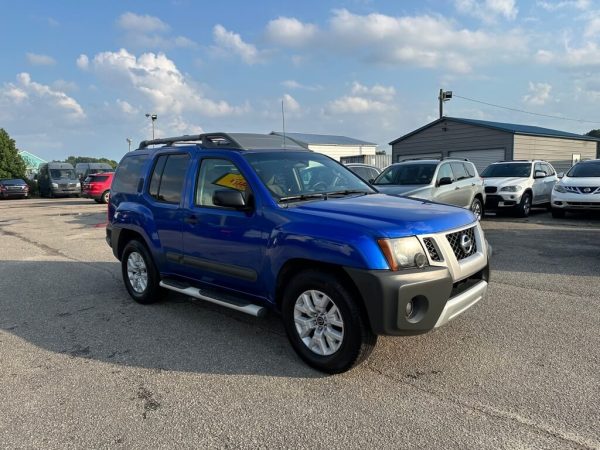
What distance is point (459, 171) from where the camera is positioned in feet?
37.6

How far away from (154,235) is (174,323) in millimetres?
1053

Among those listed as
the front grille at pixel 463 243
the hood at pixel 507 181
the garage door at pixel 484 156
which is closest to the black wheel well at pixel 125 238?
the front grille at pixel 463 243

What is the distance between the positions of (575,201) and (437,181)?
454 centimetres

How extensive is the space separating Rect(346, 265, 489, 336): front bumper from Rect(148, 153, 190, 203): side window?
2.54 metres

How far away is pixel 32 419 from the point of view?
3.20m

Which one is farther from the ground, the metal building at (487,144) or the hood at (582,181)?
the metal building at (487,144)

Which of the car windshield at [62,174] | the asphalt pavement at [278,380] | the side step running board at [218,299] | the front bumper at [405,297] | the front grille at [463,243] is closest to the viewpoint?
the asphalt pavement at [278,380]

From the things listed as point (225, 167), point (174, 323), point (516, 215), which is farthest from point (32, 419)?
point (516, 215)

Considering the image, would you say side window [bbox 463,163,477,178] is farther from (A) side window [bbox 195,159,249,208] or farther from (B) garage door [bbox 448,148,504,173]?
(B) garage door [bbox 448,148,504,173]

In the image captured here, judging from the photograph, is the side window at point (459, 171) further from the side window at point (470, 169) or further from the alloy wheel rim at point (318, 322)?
the alloy wheel rim at point (318, 322)

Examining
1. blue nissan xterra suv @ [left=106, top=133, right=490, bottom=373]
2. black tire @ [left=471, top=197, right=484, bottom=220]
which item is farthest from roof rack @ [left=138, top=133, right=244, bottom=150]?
black tire @ [left=471, top=197, right=484, bottom=220]

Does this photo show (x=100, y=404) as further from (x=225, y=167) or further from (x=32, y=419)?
(x=225, y=167)

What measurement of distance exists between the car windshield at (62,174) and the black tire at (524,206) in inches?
1085

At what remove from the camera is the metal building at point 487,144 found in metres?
23.0
